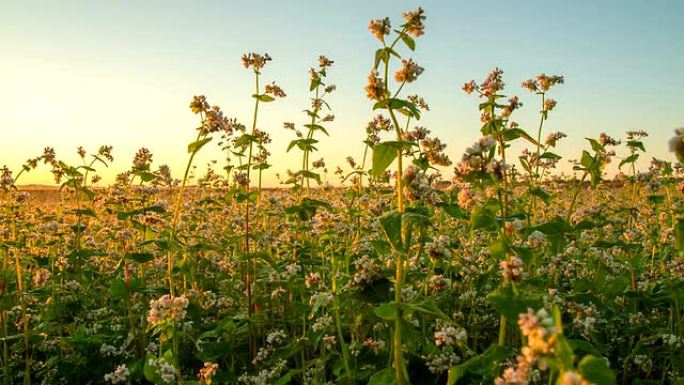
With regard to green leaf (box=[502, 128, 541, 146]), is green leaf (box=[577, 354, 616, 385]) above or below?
below

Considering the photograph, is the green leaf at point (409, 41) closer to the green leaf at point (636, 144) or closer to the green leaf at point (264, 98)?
the green leaf at point (264, 98)

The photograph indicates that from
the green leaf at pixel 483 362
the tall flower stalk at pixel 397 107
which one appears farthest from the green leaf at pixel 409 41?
the green leaf at pixel 483 362

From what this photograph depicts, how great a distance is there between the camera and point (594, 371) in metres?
1.68

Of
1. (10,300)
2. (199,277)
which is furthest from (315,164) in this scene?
(10,300)

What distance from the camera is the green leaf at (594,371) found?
5.49ft

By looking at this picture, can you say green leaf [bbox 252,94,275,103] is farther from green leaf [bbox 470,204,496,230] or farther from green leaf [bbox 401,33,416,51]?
green leaf [bbox 470,204,496,230]

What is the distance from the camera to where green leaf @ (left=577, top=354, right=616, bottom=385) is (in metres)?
1.67

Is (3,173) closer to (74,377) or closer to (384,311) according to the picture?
(74,377)

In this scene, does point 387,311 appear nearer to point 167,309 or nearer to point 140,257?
point 167,309

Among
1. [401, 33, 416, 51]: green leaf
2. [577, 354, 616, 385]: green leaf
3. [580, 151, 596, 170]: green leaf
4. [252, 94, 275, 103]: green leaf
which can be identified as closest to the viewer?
[577, 354, 616, 385]: green leaf

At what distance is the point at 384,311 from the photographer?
2951mm

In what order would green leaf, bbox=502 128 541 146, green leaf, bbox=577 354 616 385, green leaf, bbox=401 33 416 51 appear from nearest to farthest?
green leaf, bbox=577 354 616 385 → green leaf, bbox=502 128 541 146 → green leaf, bbox=401 33 416 51

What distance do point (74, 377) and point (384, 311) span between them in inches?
149

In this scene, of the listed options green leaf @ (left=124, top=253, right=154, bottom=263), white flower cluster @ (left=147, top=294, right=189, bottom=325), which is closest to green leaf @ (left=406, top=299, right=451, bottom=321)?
white flower cluster @ (left=147, top=294, right=189, bottom=325)
